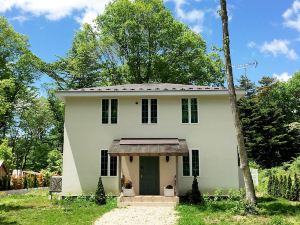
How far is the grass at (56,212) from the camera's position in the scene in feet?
47.5

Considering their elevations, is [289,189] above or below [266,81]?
below

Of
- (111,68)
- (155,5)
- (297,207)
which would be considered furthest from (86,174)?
(155,5)

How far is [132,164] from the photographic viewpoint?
21.0 meters

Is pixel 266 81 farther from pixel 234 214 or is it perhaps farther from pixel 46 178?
pixel 234 214

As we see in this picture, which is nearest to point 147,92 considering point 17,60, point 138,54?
point 138,54

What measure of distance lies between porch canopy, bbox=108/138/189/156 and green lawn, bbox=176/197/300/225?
2784 millimetres

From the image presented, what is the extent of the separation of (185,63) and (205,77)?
2766 millimetres

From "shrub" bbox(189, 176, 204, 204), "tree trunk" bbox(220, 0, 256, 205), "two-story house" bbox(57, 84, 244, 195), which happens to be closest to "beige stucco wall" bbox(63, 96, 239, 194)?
"two-story house" bbox(57, 84, 244, 195)

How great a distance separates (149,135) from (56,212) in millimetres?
7101

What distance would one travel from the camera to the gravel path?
14.0 metres

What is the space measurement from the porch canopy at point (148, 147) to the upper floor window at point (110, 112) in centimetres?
131

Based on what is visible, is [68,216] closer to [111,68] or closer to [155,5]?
[111,68]

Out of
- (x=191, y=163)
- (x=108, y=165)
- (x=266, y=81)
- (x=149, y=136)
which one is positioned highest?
(x=266, y=81)

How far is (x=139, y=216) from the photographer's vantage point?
15.3 meters
